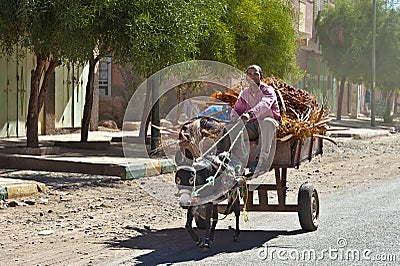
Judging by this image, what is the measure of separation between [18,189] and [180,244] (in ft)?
12.4

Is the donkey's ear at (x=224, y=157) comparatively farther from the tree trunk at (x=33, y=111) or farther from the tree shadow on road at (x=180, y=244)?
the tree trunk at (x=33, y=111)

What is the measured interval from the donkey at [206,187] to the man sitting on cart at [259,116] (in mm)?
426

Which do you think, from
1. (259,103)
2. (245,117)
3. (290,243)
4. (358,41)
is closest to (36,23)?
(259,103)

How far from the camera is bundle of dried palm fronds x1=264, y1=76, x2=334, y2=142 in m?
9.20

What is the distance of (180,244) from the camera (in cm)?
882

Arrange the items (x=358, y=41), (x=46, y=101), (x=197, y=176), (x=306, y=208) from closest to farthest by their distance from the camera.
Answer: (x=197, y=176)
(x=306, y=208)
(x=46, y=101)
(x=358, y=41)

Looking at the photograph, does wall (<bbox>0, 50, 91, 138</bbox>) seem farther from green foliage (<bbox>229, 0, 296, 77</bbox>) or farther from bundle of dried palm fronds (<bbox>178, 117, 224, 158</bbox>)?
bundle of dried palm fronds (<bbox>178, 117, 224, 158</bbox>)

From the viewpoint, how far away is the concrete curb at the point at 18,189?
1135cm

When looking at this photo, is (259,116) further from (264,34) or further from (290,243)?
(264,34)

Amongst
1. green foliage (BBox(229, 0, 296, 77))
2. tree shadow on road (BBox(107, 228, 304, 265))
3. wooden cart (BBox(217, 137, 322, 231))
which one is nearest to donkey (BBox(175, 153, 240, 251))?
tree shadow on road (BBox(107, 228, 304, 265))

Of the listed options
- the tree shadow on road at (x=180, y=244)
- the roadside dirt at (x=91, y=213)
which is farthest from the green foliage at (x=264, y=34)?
the tree shadow on road at (x=180, y=244)

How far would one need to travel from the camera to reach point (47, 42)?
13680mm

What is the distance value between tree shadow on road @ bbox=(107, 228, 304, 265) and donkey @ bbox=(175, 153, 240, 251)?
218mm

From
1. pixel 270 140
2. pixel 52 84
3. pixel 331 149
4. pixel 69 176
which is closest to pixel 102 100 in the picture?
pixel 52 84
